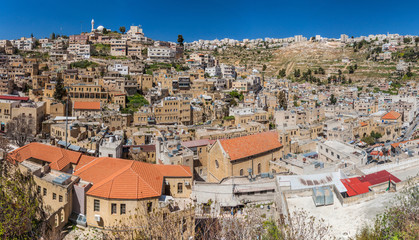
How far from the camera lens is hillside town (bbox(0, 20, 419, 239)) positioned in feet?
55.6

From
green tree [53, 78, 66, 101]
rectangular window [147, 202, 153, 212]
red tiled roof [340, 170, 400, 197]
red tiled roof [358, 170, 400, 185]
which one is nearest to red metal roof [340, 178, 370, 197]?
red tiled roof [340, 170, 400, 197]

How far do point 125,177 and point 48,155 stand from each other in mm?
7579

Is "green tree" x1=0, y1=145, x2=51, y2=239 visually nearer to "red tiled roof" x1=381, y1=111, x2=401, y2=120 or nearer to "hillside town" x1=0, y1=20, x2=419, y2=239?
"hillside town" x1=0, y1=20, x2=419, y2=239

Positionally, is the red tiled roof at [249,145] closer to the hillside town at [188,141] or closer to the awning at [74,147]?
the hillside town at [188,141]

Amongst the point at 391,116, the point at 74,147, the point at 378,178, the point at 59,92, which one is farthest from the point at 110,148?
the point at 391,116

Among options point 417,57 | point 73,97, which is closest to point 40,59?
point 73,97

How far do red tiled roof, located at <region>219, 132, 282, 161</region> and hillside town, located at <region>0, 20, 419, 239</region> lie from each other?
0.42 ft

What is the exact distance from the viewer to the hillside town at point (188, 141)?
1695 centimetres

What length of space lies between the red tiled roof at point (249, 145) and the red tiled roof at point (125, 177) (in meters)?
7.36

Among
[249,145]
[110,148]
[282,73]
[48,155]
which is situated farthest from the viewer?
[282,73]

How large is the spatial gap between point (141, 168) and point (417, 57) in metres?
115

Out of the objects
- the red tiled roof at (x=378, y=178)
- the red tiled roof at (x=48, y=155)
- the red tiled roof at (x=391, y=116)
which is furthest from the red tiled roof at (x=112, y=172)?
the red tiled roof at (x=391, y=116)

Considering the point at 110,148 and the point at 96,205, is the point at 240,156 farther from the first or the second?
the point at 96,205

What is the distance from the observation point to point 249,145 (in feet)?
96.1
